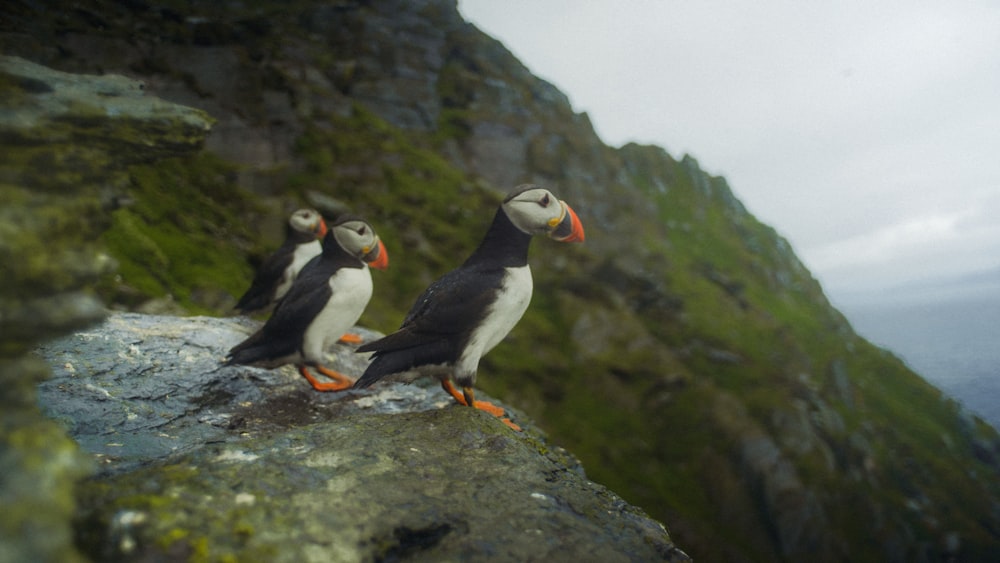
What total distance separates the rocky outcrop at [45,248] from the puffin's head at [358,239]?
3539mm

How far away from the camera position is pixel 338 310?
6.56 metres

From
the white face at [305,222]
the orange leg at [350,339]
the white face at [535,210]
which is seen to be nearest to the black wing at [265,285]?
the white face at [305,222]

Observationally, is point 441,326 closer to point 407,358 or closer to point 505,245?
point 407,358

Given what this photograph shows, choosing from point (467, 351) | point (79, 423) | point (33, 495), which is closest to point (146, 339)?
point (79, 423)

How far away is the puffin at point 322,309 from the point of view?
612cm

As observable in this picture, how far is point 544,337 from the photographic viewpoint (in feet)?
109

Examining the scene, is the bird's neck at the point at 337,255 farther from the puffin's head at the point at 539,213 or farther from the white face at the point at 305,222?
the white face at the point at 305,222

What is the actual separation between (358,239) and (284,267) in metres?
4.21

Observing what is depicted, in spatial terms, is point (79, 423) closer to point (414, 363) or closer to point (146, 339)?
point (146, 339)

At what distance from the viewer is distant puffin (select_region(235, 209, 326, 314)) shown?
398 inches

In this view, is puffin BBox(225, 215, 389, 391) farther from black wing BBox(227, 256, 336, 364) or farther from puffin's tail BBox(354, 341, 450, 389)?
puffin's tail BBox(354, 341, 450, 389)

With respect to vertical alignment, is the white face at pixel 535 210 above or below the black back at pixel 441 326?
above

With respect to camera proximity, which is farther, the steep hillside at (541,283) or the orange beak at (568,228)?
the steep hillside at (541,283)

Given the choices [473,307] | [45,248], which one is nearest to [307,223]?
[473,307]
